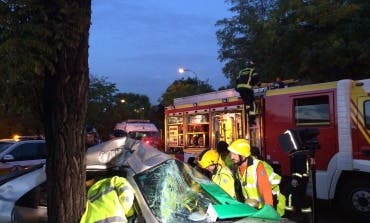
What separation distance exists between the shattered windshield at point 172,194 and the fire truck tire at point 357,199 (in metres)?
5.81

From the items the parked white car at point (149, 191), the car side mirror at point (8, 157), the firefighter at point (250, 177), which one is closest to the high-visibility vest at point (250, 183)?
the firefighter at point (250, 177)

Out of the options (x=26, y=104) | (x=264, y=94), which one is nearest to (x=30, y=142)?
(x=264, y=94)

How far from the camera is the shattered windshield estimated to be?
4.19m

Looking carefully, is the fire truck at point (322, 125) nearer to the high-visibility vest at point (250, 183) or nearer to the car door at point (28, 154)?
the high-visibility vest at point (250, 183)

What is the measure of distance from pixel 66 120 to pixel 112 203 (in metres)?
0.79

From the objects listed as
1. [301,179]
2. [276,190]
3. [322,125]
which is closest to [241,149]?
[276,190]

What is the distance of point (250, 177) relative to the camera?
589 centimetres

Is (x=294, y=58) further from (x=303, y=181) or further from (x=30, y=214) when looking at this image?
(x=30, y=214)

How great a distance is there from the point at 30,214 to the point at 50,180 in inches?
20.1

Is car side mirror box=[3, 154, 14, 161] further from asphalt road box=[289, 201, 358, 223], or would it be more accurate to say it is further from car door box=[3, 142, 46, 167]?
asphalt road box=[289, 201, 358, 223]

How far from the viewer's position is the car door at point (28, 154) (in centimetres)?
1350

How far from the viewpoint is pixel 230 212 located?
432 centimetres

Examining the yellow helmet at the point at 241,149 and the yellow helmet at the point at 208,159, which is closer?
the yellow helmet at the point at 241,149

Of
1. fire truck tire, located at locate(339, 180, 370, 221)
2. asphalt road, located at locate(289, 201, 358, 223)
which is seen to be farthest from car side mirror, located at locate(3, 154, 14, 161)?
fire truck tire, located at locate(339, 180, 370, 221)
